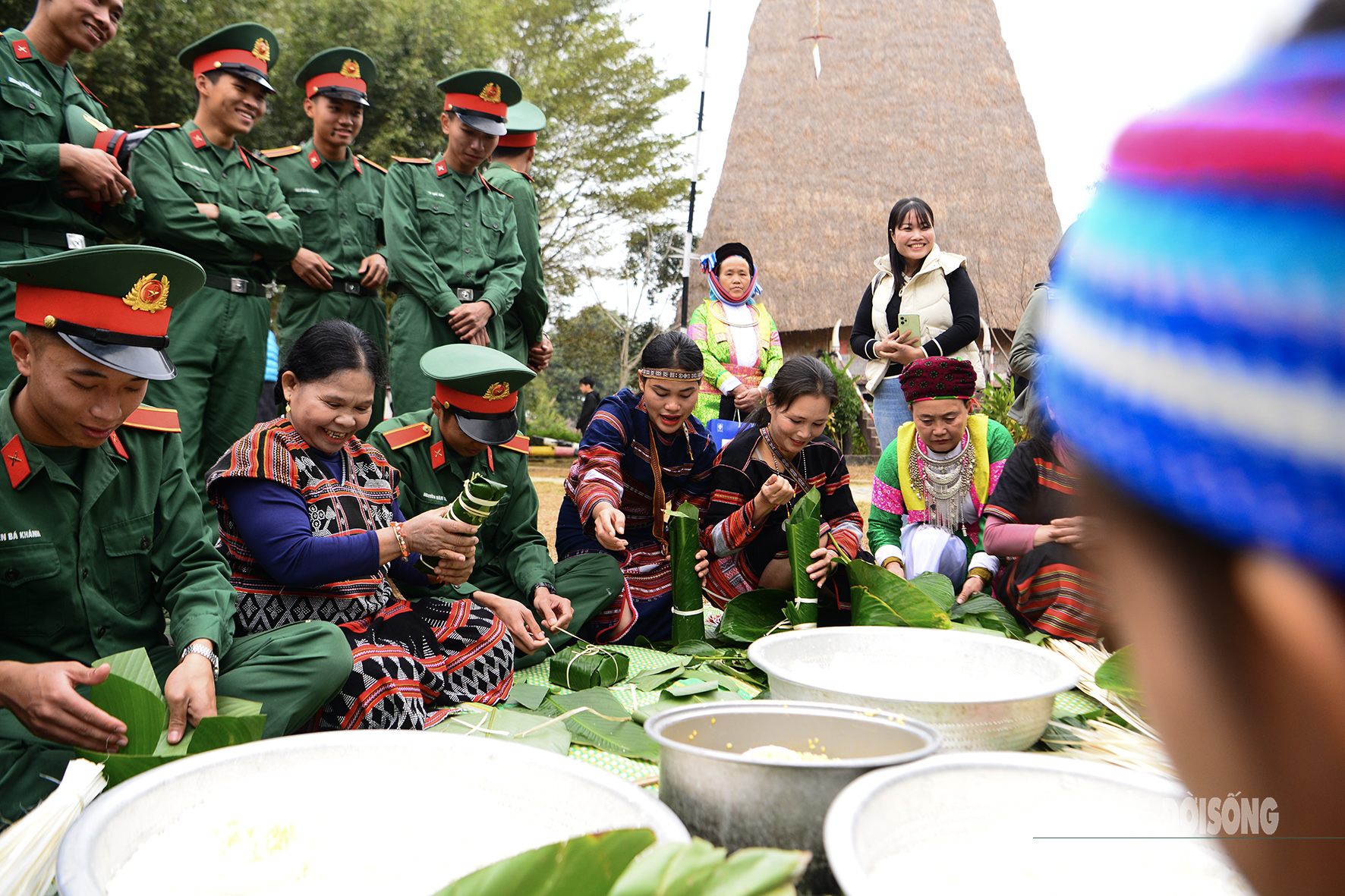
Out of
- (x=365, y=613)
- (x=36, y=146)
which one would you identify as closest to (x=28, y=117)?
(x=36, y=146)

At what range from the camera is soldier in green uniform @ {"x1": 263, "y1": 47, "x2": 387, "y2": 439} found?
4.40 m

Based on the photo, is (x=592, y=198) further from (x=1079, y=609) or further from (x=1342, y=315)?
(x=1342, y=315)

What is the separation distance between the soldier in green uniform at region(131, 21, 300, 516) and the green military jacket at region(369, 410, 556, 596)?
2.97 ft

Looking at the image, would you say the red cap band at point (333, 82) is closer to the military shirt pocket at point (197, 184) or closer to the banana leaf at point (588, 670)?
the military shirt pocket at point (197, 184)

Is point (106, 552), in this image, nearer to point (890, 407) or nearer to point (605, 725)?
point (605, 725)

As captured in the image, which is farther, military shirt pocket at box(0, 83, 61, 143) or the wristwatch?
military shirt pocket at box(0, 83, 61, 143)

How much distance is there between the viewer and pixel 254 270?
3.96 meters

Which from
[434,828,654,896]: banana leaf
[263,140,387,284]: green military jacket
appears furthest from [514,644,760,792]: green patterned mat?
[263,140,387,284]: green military jacket

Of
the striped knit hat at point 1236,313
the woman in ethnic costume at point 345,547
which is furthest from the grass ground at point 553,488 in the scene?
the striped knit hat at point 1236,313

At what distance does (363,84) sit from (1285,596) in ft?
16.3

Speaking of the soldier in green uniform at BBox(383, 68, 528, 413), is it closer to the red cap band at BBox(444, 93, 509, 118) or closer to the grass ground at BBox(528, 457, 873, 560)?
the red cap band at BBox(444, 93, 509, 118)

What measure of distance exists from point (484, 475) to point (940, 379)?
6.14ft

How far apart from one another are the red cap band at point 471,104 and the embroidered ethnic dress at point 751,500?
206 cm

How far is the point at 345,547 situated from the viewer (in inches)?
93.2
